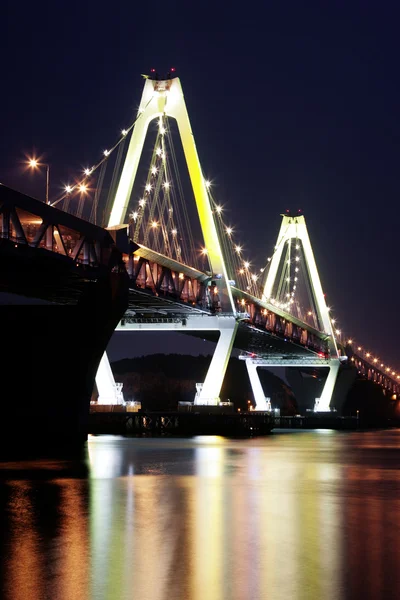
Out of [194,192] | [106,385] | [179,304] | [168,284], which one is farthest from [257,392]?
[168,284]

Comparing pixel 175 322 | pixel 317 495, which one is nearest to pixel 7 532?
pixel 317 495

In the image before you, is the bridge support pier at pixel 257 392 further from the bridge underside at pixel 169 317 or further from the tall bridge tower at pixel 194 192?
the tall bridge tower at pixel 194 192

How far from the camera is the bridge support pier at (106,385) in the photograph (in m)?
57.0

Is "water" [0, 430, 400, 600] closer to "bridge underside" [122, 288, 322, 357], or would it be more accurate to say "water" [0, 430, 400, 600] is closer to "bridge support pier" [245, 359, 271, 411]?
"bridge underside" [122, 288, 322, 357]

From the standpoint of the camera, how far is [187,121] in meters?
57.2

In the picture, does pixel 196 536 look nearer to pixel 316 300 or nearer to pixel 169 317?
pixel 169 317

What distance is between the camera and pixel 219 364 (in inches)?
2349

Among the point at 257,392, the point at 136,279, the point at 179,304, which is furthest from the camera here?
the point at 257,392

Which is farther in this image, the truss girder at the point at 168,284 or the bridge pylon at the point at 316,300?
the bridge pylon at the point at 316,300

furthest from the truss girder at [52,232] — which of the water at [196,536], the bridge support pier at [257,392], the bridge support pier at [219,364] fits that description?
the bridge support pier at [257,392]

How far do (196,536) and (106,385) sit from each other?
4457 cm

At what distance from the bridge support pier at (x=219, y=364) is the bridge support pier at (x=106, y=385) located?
6.16 metres

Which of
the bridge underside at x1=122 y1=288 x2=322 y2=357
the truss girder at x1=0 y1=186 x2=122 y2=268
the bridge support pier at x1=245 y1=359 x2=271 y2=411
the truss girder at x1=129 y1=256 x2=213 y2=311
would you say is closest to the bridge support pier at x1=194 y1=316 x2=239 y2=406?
the bridge underside at x1=122 y1=288 x2=322 y2=357

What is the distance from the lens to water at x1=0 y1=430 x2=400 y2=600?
10.1 metres
